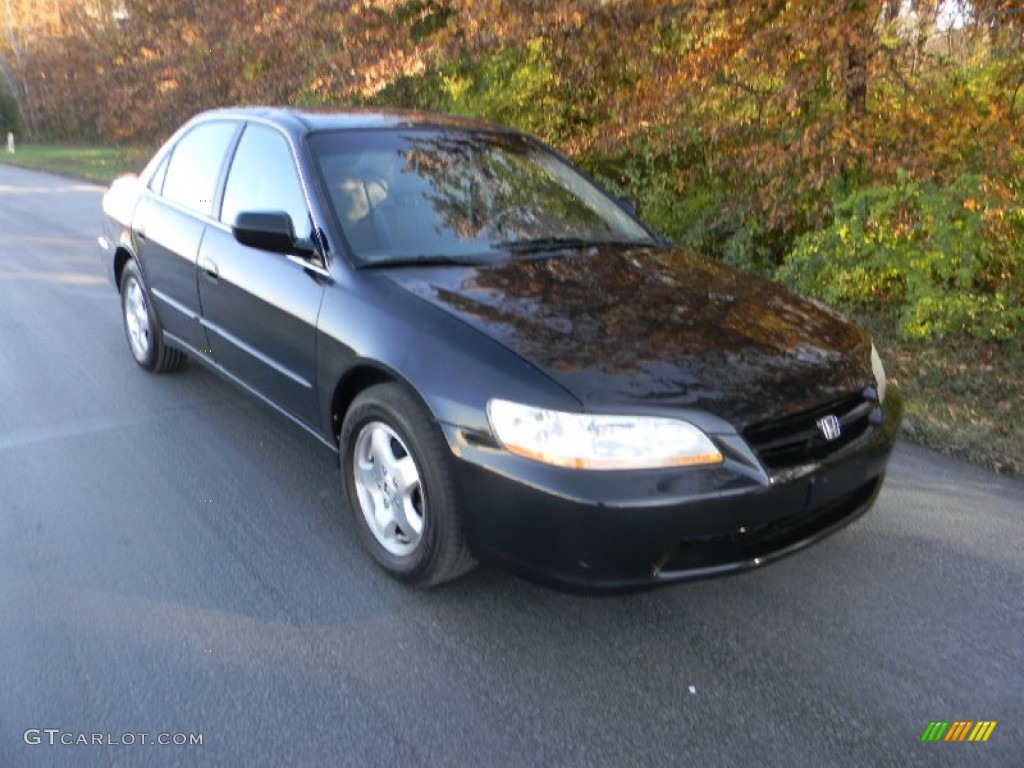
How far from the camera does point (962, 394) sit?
17.7 ft

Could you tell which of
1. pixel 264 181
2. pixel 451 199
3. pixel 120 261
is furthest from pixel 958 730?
pixel 120 261

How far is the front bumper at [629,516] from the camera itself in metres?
2.68

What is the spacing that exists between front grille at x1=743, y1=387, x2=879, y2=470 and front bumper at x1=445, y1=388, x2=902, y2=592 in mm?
41

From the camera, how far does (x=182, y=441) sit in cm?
464

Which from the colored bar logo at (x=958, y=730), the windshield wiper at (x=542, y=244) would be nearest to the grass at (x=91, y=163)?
the windshield wiper at (x=542, y=244)

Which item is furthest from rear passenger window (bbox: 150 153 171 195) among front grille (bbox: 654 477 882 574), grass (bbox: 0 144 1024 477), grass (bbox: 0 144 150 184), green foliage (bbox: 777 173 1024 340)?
grass (bbox: 0 144 150 184)

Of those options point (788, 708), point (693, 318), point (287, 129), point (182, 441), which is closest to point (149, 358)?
point (182, 441)

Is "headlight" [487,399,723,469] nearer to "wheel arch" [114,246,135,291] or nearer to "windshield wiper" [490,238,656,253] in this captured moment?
"windshield wiper" [490,238,656,253]

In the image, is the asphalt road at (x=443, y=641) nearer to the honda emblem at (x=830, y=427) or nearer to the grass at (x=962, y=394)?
the grass at (x=962, y=394)

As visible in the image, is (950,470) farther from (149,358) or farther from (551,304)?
(149,358)

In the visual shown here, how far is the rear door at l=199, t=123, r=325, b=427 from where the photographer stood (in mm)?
3713

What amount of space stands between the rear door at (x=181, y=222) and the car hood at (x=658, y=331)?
172 centimetres

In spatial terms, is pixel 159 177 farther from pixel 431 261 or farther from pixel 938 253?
pixel 938 253

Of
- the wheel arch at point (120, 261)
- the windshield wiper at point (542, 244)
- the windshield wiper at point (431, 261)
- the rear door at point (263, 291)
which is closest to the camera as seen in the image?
the windshield wiper at point (431, 261)
